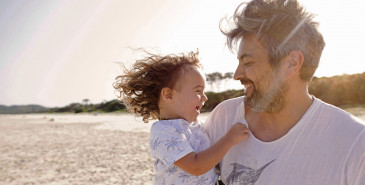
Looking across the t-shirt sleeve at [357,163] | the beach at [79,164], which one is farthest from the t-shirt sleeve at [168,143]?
the beach at [79,164]

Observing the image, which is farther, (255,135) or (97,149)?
(97,149)

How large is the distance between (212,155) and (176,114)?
1.88 ft

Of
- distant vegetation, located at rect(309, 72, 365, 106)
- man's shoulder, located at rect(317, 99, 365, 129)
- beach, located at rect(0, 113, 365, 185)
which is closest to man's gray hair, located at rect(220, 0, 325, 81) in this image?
man's shoulder, located at rect(317, 99, 365, 129)

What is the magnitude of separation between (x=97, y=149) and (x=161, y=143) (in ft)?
37.1

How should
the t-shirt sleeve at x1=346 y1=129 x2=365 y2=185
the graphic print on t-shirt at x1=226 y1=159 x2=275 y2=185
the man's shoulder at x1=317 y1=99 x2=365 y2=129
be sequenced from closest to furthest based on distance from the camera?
the t-shirt sleeve at x1=346 y1=129 x2=365 y2=185, the man's shoulder at x1=317 y1=99 x2=365 y2=129, the graphic print on t-shirt at x1=226 y1=159 x2=275 y2=185

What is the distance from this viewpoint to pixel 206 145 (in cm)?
247

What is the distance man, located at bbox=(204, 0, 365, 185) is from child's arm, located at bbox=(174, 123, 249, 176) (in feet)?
0.34

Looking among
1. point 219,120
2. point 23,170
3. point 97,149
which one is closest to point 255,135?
point 219,120

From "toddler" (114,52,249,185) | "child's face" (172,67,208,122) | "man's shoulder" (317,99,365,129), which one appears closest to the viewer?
"man's shoulder" (317,99,365,129)

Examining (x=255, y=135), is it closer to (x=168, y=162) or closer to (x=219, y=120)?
(x=219, y=120)

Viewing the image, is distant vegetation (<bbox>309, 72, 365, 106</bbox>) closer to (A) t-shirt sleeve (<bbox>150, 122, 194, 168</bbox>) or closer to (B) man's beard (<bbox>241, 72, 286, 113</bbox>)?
(B) man's beard (<bbox>241, 72, 286, 113</bbox>)

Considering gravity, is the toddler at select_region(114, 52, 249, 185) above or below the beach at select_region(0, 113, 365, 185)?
above

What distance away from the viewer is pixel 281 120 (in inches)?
81.0

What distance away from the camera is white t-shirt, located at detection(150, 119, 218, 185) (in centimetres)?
219
